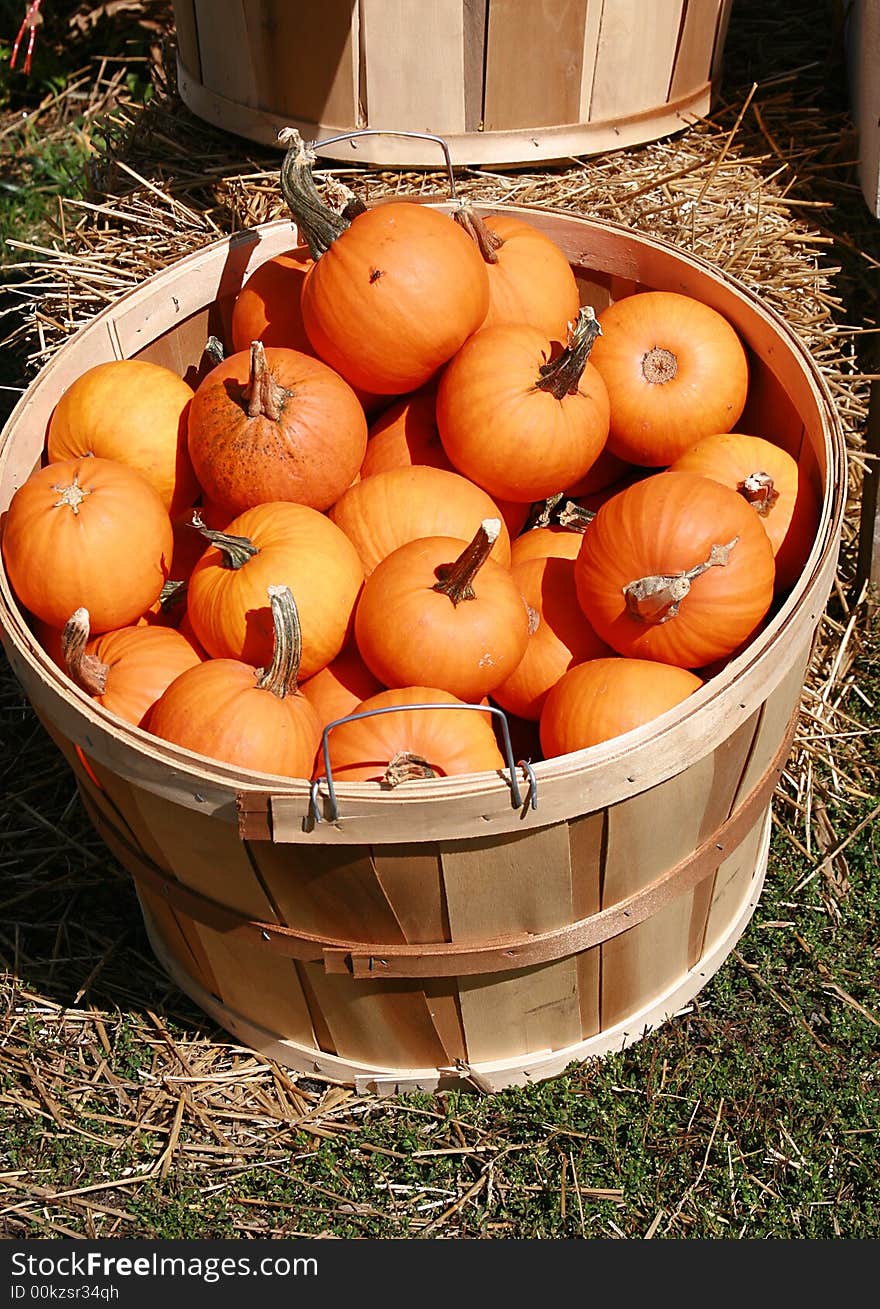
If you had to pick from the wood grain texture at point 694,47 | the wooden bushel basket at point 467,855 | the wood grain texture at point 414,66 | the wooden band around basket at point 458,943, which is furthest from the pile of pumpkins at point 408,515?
the wood grain texture at point 694,47

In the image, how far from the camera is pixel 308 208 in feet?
8.88

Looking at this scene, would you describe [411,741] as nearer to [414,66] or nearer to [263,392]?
[263,392]

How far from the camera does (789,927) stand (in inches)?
122

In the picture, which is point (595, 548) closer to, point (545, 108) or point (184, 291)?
point (184, 291)

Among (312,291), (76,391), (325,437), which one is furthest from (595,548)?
(76,391)

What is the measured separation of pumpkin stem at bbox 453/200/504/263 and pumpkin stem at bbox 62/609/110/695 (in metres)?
1.27

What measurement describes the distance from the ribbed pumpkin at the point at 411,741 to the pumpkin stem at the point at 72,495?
0.72 metres

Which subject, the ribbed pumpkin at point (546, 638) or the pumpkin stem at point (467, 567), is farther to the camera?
the ribbed pumpkin at point (546, 638)

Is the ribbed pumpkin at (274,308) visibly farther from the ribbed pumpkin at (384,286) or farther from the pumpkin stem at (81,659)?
the pumpkin stem at (81,659)

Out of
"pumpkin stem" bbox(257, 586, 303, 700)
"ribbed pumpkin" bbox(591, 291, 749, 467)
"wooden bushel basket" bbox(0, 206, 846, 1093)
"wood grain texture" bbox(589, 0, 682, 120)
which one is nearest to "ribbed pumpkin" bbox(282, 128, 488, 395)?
"ribbed pumpkin" bbox(591, 291, 749, 467)

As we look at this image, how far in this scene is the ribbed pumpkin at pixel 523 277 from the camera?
9.32ft

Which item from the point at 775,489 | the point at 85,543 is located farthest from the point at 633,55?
the point at 85,543

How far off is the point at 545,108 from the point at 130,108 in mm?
1702

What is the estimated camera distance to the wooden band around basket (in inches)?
89.5
